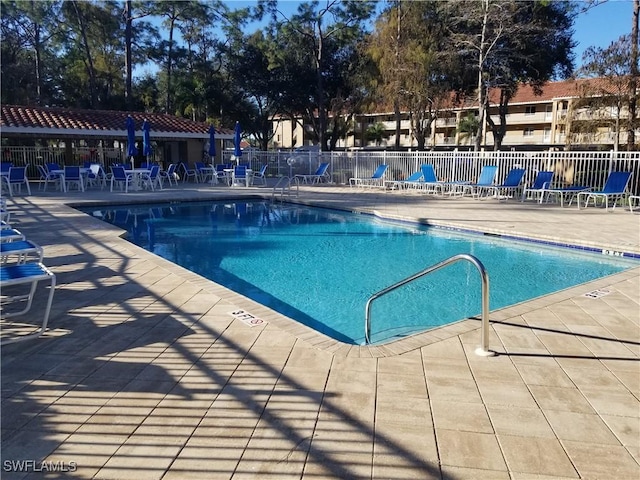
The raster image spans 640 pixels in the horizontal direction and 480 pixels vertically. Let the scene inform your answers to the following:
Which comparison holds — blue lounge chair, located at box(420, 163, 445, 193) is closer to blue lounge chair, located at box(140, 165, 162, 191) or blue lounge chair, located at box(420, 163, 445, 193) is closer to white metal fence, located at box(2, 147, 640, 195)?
white metal fence, located at box(2, 147, 640, 195)

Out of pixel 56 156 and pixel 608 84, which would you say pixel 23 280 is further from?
pixel 56 156

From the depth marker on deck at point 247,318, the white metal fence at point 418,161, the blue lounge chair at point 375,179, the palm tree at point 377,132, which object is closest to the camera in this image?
the depth marker on deck at point 247,318

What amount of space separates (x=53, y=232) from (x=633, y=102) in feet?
55.3

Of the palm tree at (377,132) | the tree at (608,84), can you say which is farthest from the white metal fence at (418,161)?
the palm tree at (377,132)

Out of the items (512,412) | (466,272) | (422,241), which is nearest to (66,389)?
(512,412)

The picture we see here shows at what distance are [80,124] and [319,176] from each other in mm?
9747

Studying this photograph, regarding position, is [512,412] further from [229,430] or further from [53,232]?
[53,232]

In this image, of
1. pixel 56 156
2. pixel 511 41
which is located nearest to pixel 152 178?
pixel 56 156

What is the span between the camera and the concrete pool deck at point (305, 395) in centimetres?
234

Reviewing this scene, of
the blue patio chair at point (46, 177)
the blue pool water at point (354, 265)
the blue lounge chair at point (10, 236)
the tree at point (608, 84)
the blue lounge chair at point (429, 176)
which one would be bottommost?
the blue pool water at point (354, 265)

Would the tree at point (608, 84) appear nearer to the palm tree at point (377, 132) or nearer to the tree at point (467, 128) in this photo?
the tree at point (467, 128)

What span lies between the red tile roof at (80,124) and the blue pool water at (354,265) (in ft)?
25.3

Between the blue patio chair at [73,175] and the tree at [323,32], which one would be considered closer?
the blue patio chair at [73,175]

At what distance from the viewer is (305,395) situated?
2975 mm
